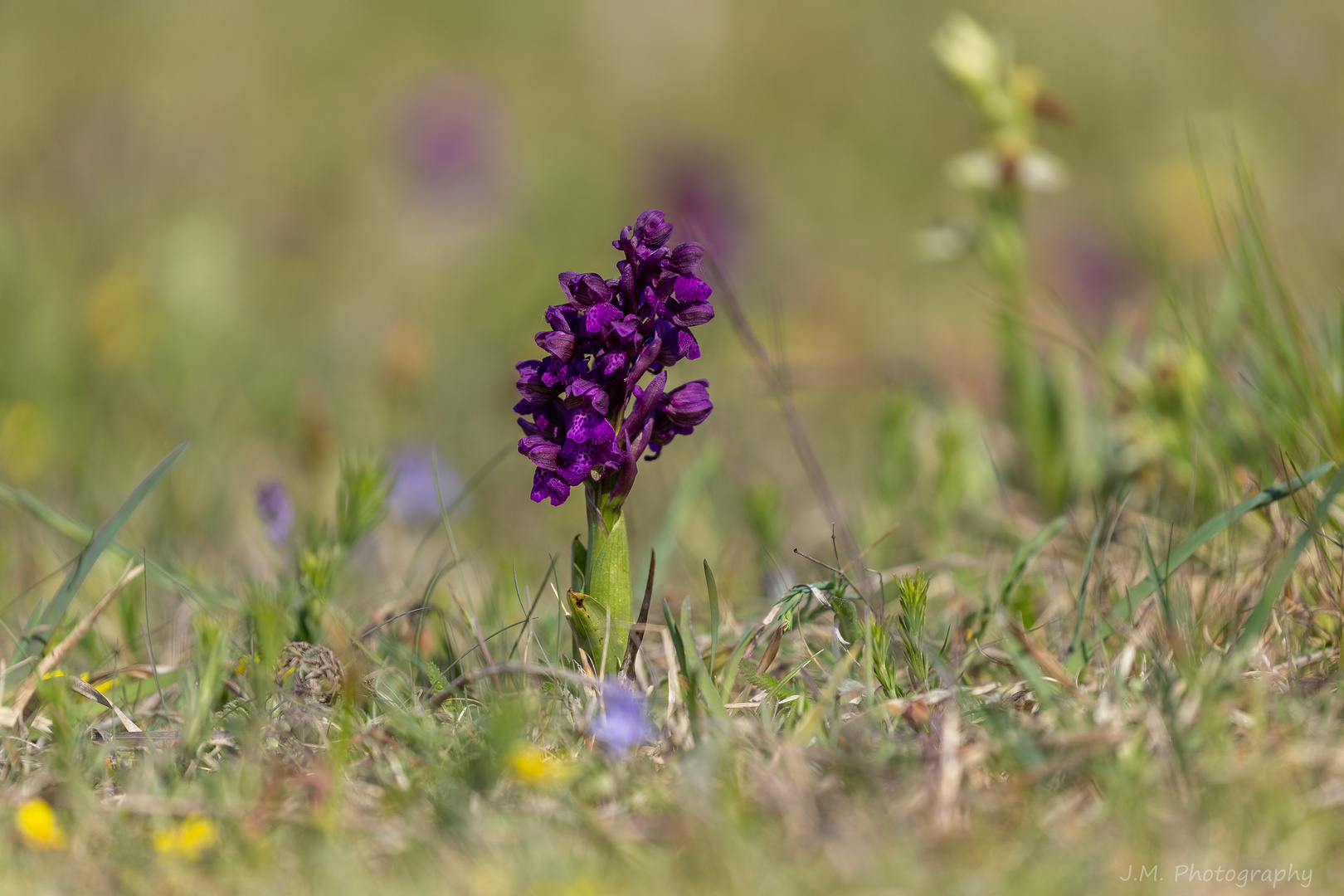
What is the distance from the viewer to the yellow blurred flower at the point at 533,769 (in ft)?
5.36

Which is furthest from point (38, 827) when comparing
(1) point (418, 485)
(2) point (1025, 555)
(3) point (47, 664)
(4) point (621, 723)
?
(1) point (418, 485)

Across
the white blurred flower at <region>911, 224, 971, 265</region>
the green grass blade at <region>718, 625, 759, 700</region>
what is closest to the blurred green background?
the white blurred flower at <region>911, 224, 971, 265</region>

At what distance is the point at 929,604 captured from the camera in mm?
2701

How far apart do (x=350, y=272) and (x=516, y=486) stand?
285 cm

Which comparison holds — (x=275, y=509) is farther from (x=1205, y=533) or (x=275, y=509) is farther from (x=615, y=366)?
(x=1205, y=533)

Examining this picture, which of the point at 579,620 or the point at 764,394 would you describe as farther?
the point at 764,394

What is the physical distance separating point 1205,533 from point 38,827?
1.93 metres

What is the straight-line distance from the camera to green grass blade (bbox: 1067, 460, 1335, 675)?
201 centimetres

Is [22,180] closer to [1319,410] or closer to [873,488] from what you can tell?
[873,488]

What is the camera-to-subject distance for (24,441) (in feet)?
13.7

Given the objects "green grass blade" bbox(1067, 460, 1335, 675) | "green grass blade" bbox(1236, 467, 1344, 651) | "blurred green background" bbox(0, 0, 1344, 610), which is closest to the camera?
"green grass blade" bbox(1236, 467, 1344, 651)

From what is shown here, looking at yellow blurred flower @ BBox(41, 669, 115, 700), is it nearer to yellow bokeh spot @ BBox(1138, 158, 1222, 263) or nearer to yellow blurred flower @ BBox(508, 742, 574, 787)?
yellow blurred flower @ BBox(508, 742, 574, 787)

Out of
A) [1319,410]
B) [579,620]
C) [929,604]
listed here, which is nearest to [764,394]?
[929,604]

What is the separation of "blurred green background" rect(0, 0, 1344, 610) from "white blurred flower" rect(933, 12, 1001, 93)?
72 centimetres
